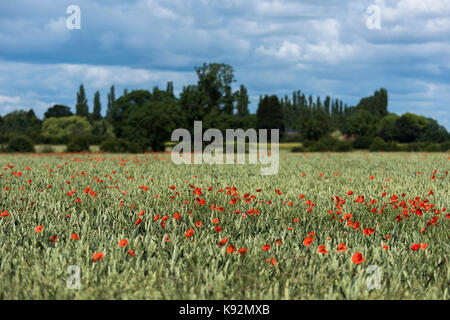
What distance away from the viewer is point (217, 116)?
43875 millimetres

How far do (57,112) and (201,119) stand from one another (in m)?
72.6

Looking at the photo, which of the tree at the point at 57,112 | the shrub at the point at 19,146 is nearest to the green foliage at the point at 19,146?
the shrub at the point at 19,146

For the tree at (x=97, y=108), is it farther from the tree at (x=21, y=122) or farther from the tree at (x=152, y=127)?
the tree at (x=152, y=127)

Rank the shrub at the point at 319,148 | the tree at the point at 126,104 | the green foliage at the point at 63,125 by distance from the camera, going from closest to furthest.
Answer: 1. the shrub at the point at 319,148
2. the tree at the point at 126,104
3. the green foliage at the point at 63,125

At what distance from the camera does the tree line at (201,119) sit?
35.0 m

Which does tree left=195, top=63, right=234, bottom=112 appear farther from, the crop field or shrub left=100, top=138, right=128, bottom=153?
the crop field

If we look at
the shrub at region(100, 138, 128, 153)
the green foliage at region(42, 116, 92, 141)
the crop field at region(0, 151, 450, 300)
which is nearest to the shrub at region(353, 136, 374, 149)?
the shrub at region(100, 138, 128, 153)

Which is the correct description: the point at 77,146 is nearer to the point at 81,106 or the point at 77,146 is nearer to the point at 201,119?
the point at 201,119

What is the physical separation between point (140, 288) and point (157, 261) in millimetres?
438

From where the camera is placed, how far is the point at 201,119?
44.5 m

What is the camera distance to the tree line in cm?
3500

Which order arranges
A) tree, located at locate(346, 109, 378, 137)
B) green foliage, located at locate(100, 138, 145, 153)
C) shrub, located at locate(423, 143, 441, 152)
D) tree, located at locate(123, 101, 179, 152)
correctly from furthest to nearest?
tree, located at locate(346, 109, 378, 137) → tree, located at locate(123, 101, 179, 152) → shrub, located at locate(423, 143, 441, 152) → green foliage, located at locate(100, 138, 145, 153)
